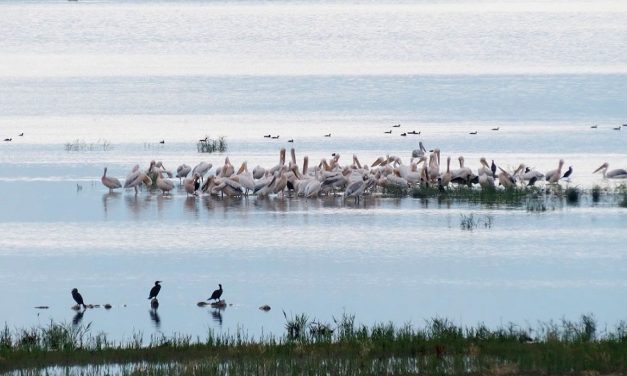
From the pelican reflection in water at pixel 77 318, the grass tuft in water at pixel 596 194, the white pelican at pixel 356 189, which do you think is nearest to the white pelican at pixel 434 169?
the white pelican at pixel 356 189

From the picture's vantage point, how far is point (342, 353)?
1098cm

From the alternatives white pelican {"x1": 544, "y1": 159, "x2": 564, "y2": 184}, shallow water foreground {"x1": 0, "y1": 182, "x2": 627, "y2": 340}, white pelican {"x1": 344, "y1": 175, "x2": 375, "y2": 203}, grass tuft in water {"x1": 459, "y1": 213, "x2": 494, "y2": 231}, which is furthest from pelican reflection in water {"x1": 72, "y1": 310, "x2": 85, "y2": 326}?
white pelican {"x1": 544, "y1": 159, "x2": 564, "y2": 184}

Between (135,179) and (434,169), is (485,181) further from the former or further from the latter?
(135,179)

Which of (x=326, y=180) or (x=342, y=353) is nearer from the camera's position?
(x=342, y=353)

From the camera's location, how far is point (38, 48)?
8231 centimetres

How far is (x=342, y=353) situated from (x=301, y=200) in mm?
12407

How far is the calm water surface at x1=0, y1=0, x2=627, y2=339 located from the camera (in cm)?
1520

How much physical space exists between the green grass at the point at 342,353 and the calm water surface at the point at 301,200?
162 centimetres

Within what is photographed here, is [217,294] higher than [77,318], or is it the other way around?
[217,294]

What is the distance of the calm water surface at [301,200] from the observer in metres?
15.2

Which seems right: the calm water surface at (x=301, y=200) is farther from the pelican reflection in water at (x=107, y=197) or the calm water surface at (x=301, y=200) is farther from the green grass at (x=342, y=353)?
the green grass at (x=342, y=353)

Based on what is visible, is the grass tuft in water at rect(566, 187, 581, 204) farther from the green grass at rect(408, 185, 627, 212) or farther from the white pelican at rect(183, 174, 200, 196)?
the white pelican at rect(183, 174, 200, 196)

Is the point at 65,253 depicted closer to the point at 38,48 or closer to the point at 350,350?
the point at 350,350

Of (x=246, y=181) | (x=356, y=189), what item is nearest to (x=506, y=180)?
(x=356, y=189)
